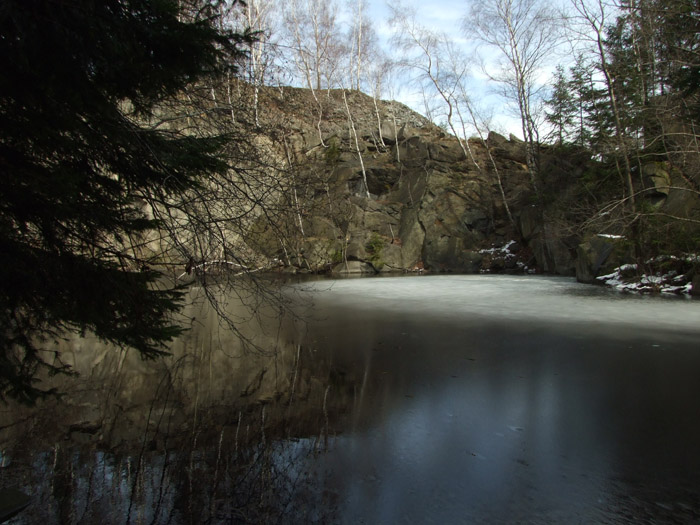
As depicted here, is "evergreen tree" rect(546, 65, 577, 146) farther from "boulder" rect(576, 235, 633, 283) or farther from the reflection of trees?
the reflection of trees

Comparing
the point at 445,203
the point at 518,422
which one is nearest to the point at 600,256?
the point at 445,203

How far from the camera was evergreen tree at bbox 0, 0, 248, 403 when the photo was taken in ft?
7.51

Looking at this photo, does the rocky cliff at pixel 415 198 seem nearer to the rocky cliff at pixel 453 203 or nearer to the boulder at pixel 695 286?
the rocky cliff at pixel 453 203

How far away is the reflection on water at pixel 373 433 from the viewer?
2.43 m

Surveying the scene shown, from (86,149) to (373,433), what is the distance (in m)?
2.78

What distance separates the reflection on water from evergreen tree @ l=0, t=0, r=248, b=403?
0.70m

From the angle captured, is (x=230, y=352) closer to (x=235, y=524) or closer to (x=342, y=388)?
(x=342, y=388)

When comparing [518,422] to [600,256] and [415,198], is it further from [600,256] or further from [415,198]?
[415,198]

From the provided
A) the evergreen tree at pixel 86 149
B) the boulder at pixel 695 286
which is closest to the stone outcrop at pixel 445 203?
the boulder at pixel 695 286

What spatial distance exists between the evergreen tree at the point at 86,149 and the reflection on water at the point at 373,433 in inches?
27.6

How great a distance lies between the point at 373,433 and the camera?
3.37 meters

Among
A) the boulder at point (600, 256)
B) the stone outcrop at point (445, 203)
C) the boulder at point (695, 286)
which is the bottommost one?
the boulder at point (695, 286)

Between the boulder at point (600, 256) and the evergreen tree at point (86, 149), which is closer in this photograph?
the evergreen tree at point (86, 149)

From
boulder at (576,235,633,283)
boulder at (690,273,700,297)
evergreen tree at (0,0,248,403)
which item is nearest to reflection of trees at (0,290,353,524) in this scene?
evergreen tree at (0,0,248,403)
